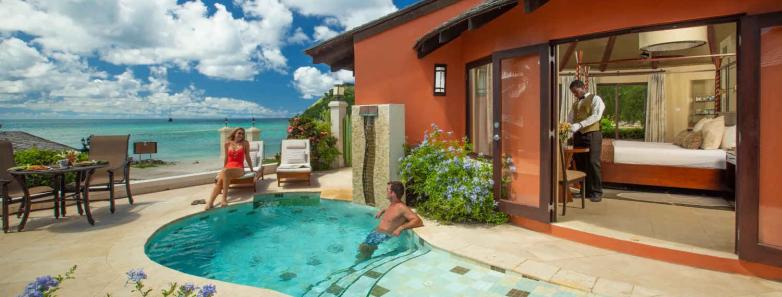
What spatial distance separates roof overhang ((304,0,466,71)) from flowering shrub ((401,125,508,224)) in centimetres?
262

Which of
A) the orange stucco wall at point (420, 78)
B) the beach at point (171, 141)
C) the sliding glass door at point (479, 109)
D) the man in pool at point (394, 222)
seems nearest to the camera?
the man in pool at point (394, 222)

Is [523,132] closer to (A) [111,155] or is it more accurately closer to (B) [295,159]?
(B) [295,159]

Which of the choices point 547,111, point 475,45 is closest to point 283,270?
point 547,111

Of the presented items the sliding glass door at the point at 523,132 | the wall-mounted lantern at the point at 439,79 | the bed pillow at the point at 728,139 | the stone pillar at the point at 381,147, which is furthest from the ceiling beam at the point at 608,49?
the stone pillar at the point at 381,147

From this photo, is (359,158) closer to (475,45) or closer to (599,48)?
(475,45)

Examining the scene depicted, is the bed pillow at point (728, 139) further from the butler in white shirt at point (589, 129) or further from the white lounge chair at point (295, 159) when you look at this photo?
the white lounge chair at point (295, 159)

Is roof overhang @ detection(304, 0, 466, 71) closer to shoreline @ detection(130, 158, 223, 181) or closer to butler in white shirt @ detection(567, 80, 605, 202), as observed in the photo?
butler in white shirt @ detection(567, 80, 605, 202)

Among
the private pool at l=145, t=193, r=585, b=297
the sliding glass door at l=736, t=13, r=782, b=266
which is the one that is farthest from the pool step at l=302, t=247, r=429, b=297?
the sliding glass door at l=736, t=13, r=782, b=266

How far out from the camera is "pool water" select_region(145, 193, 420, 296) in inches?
172

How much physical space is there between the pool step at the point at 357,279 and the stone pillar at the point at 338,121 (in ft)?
22.5

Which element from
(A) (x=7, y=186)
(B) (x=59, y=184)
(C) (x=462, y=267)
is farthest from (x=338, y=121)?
(C) (x=462, y=267)

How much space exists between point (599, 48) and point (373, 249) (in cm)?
786

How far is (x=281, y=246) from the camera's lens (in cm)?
551

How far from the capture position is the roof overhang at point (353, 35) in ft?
24.3
